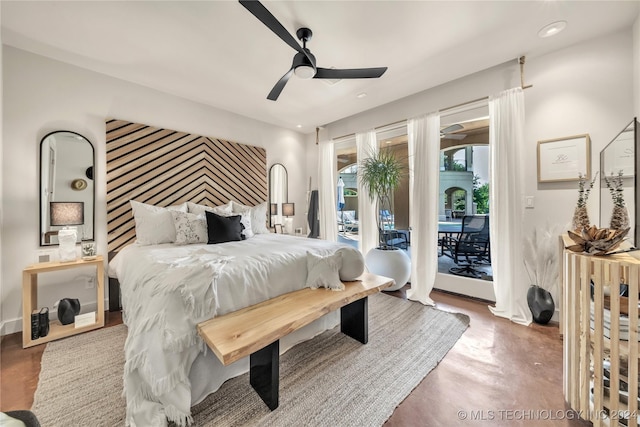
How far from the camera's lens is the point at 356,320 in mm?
2143

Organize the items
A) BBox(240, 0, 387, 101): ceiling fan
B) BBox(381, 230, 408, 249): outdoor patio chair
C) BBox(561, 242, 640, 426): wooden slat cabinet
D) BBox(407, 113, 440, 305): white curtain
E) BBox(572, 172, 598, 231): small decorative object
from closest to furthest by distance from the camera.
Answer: BBox(561, 242, 640, 426): wooden slat cabinet → BBox(240, 0, 387, 101): ceiling fan → BBox(572, 172, 598, 231): small decorative object → BBox(407, 113, 440, 305): white curtain → BBox(381, 230, 408, 249): outdoor patio chair

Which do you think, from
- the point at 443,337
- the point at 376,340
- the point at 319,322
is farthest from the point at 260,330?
the point at 443,337

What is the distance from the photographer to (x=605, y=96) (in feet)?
7.10

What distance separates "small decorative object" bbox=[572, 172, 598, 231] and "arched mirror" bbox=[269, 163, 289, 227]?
3.80 metres

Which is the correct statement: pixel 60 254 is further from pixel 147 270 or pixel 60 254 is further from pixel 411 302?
pixel 411 302

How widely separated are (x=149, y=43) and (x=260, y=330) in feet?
9.03

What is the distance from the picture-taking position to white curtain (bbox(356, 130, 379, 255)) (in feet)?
12.7

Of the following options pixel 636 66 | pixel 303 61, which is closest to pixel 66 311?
pixel 303 61

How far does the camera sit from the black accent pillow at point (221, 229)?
2.79 meters

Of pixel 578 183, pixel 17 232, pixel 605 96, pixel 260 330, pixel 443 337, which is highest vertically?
pixel 605 96

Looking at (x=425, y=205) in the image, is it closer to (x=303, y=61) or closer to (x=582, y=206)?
(x=582, y=206)

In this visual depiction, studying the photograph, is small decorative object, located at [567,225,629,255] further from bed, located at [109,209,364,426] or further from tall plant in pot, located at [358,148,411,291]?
tall plant in pot, located at [358,148,411,291]

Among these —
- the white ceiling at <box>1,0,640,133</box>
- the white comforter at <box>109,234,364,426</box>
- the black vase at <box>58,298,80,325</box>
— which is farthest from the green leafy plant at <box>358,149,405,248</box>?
the black vase at <box>58,298,80,325</box>

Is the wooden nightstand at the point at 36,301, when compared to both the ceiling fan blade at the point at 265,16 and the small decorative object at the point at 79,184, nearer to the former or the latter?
the small decorative object at the point at 79,184
